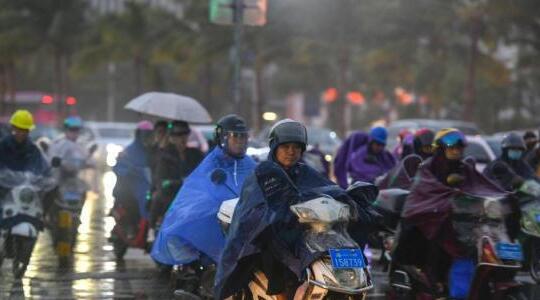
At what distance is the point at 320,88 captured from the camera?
216ft

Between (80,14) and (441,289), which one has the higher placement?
(80,14)

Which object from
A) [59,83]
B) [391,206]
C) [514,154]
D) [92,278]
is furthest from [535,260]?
[59,83]

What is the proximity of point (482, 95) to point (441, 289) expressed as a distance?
47127mm

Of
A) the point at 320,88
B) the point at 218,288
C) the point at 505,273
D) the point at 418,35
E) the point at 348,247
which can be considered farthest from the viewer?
the point at 320,88

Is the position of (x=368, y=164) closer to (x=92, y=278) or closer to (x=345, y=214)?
(x=92, y=278)

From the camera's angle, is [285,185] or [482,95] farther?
[482,95]

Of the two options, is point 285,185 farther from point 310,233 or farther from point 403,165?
point 403,165

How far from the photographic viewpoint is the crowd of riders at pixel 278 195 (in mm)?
6672

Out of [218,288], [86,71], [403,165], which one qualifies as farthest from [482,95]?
[218,288]

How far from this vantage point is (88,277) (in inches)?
452

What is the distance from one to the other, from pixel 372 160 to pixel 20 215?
15.6 feet

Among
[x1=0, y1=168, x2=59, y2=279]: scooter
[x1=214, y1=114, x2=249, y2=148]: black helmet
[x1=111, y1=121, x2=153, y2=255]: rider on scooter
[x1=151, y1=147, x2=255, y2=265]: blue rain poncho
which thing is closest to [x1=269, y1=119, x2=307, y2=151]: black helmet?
[x1=151, y1=147, x2=255, y2=265]: blue rain poncho

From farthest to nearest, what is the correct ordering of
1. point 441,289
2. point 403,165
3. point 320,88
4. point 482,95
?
point 320,88
point 482,95
point 403,165
point 441,289

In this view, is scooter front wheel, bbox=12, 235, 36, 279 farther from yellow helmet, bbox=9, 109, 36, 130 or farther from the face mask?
the face mask
